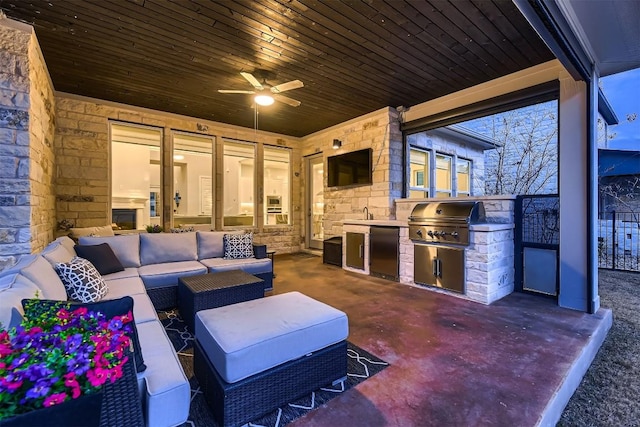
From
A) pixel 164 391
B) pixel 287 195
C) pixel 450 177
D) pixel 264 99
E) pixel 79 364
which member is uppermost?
pixel 264 99

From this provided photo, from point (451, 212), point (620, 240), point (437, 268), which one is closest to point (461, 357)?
point (437, 268)

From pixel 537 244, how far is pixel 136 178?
7372 millimetres

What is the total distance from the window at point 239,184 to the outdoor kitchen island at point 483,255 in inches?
139

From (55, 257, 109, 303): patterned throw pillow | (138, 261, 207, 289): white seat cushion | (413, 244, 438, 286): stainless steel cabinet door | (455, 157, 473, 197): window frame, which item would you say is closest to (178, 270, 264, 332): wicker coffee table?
(138, 261, 207, 289): white seat cushion

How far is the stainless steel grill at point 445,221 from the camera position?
3.64 meters

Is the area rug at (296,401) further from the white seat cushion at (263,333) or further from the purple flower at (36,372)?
the purple flower at (36,372)

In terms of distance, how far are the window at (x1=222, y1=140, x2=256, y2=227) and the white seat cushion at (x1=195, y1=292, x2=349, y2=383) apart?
4887 millimetres

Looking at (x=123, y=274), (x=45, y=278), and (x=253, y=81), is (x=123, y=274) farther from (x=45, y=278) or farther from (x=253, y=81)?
(x=253, y=81)

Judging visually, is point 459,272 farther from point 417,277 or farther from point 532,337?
point 532,337

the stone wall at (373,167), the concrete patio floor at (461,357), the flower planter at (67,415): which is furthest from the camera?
the stone wall at (373,167)

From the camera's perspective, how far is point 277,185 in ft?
23.8

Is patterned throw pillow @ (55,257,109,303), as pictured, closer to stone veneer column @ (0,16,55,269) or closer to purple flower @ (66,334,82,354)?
stone veneer column @ (0,16,55,269)

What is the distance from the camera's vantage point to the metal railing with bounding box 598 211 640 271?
541cm

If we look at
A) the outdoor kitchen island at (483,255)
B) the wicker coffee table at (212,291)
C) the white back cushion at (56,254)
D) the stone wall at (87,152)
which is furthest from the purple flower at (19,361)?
the stone wall at (87,152)
